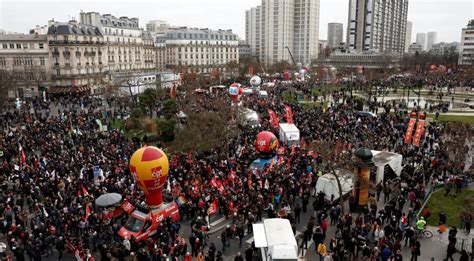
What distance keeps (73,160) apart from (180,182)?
978cm

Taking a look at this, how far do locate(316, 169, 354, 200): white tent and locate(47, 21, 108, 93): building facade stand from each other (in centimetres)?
5833

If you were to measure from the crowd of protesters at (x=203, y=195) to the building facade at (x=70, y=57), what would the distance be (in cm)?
3646

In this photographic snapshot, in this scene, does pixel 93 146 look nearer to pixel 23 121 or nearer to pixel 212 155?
pixel 212 155

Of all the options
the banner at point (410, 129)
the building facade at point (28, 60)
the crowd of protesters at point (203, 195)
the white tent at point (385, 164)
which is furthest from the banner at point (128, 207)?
the building facade at point (28, 60)

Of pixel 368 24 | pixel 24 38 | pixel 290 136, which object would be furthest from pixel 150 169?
pixel 368 24

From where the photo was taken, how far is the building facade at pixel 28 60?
6819 cm

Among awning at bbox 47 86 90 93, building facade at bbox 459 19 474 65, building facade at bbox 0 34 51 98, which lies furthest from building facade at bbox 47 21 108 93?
building facade at bbox 459 19 474 65

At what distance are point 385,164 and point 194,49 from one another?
94838 mm

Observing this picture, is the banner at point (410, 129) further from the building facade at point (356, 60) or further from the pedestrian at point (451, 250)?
the building facade at point (356, 60)

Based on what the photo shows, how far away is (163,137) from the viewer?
38.5 m

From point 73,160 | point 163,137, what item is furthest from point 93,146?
point 163,137

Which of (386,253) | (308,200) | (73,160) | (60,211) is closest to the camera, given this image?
(386,253)

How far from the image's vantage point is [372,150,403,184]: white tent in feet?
78.7

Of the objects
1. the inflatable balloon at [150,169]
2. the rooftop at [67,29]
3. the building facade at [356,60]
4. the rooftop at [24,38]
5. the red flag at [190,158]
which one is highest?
the rooftop at [67,29]
